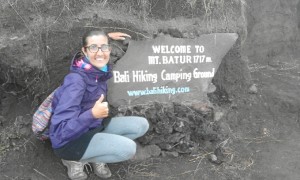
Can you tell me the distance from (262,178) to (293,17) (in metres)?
4.45

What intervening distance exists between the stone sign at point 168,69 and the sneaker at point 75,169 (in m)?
0.84

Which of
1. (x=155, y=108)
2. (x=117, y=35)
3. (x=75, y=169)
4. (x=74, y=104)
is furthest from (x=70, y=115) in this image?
(x=155, y=108)

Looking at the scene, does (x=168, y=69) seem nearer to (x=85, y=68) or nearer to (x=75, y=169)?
(x=85, y=68)

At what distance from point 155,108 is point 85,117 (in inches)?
54.4

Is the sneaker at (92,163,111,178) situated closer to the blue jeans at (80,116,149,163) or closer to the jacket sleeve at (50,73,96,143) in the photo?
the blue jeans at (80,116,149,163)

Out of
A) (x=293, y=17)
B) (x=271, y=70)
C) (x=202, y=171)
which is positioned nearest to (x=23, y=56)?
(x=202, y=171)

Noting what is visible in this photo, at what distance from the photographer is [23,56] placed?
3.91 metres

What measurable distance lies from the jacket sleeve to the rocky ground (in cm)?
72

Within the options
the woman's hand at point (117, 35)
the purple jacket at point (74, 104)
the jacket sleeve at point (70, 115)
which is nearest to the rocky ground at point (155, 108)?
the woman's hand at point (117, 35)

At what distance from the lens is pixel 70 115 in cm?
315

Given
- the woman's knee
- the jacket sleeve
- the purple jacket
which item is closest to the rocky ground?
the woman's knee

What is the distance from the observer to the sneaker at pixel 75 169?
3650 millimetres

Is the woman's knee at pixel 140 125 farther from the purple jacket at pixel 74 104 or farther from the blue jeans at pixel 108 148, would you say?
the purple jacket at pixel 74 104

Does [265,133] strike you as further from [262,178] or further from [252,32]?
[252,32]
